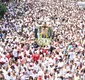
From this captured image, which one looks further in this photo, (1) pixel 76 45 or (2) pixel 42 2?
(2) pixel 42 2

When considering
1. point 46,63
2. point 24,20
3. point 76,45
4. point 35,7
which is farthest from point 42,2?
point 46,63

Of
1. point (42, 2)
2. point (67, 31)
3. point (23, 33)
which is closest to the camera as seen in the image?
point (23, 33)

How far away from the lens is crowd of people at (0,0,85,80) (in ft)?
60.3

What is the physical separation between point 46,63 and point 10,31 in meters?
10.6

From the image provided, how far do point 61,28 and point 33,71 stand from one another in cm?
1457

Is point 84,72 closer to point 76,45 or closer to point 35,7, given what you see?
point 76,45

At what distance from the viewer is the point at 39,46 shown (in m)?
25.8

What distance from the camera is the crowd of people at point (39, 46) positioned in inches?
723

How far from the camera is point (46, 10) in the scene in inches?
1667

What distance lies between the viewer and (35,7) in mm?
43469

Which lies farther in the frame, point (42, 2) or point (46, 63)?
point (42, 2)

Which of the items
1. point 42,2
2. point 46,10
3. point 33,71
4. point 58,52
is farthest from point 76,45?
point 42,2

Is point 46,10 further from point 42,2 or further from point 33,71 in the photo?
point 33,71

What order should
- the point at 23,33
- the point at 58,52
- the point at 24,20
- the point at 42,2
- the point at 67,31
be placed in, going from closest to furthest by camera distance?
the point at 58,52 → the point at 23,33 → the point at 67,31 → the point at 24,20 → the point at 42,2
